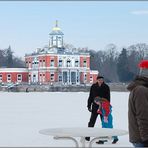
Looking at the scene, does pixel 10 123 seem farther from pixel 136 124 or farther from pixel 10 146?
pixel 136 124

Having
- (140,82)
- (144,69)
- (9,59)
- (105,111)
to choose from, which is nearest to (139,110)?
(140,82)

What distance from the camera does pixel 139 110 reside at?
11.3 ft

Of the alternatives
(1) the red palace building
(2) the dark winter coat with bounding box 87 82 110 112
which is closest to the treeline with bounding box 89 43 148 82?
(1) the red palace building

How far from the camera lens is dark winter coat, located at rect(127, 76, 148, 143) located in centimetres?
342

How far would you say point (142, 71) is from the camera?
3.60 m

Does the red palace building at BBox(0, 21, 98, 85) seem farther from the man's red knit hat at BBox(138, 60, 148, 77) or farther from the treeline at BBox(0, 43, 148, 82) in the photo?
the man's red knit hat at BBox(138, 60, 148, 77)

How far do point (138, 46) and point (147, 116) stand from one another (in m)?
93.8

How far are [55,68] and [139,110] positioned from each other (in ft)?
230

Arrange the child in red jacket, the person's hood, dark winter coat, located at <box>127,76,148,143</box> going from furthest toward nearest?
the child in red jacket → the person's hood → dark winter coat, located at <box>127,76,148,143</box>

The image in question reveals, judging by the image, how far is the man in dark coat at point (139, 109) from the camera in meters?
3.42

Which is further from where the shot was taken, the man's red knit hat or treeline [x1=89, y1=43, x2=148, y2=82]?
treeline [x1=89, y1=43, x2=148, y2=82]

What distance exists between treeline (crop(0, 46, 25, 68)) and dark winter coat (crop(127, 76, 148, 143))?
3472 inches

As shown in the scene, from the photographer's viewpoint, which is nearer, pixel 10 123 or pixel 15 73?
pixel 10 123

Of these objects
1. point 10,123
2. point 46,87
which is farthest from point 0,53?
point 10,123
